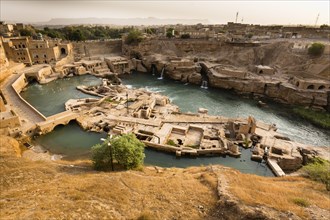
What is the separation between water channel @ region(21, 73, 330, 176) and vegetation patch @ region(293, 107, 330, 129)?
1.53 m

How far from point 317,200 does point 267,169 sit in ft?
39.5

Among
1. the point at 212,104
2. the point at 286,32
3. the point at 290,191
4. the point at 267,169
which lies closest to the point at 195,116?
the point at 212,104

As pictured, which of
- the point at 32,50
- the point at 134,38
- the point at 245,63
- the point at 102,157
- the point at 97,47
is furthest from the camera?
the point at 97,47

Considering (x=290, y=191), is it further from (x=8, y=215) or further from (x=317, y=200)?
(x=8, y=215)

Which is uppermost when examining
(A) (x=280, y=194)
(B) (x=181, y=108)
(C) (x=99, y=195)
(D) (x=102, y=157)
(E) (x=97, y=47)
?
(C) (x=99, y=195)

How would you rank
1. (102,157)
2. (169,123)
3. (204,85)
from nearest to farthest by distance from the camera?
(102,157) → (169,123) → (204,85)

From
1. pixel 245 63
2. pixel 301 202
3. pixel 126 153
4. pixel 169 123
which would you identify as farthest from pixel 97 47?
pixel 301 202

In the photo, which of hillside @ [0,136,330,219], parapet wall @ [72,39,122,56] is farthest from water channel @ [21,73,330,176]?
parapet wall @ [72,39,122,56]

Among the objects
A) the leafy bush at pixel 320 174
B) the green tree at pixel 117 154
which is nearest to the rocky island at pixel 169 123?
the green tree at pixel 117 154

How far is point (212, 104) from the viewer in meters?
46.3

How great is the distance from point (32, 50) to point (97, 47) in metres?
22.4

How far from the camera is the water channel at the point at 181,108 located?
1066 inches

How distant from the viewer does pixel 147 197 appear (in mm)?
13422

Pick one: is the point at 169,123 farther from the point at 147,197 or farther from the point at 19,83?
the point at 19,83
